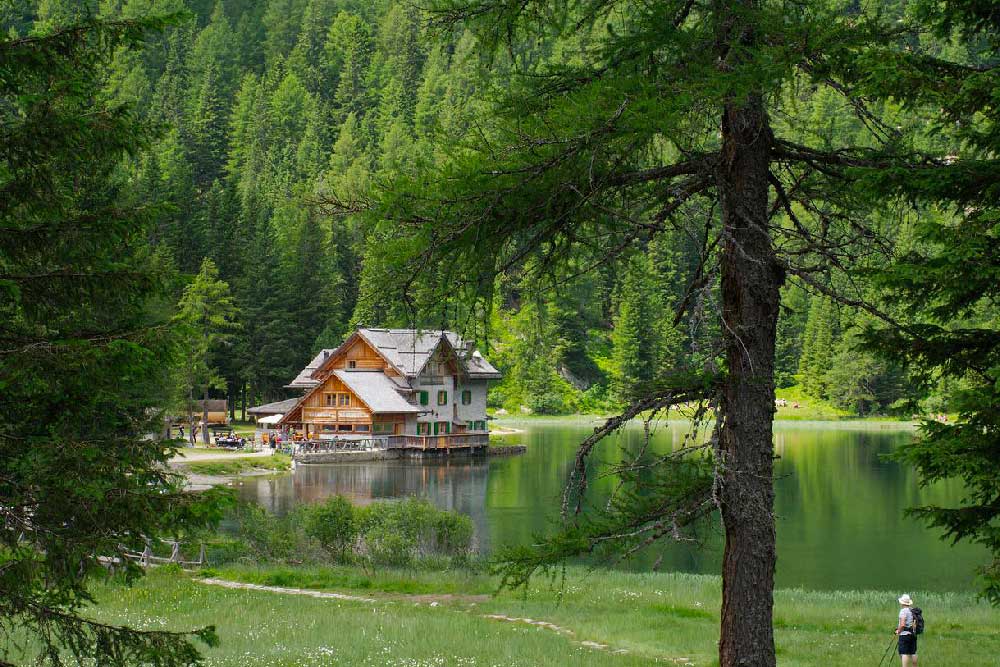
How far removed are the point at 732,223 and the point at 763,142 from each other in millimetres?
658

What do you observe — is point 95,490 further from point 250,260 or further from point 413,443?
point 250,260

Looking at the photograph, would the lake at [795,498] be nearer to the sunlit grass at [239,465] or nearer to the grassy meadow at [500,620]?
the sunlit grass at [239,465]

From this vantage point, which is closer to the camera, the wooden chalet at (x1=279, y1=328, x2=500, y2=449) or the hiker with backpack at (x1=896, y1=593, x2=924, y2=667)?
the hiker with backpack at (x1=896, y1=593, x2=924, y2=667)

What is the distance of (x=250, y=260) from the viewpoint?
2844 inches

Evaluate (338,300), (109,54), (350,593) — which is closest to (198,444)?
(338,300)

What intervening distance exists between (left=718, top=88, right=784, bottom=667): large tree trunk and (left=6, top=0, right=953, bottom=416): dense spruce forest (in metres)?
0.31

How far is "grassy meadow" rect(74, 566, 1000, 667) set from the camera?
13.3 meters

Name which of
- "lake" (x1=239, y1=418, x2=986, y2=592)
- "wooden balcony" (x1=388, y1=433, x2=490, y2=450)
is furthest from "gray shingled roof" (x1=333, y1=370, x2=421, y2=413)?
"lake" (x1=239, y1=418, x2=986, y2=592)

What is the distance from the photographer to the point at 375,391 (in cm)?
6231

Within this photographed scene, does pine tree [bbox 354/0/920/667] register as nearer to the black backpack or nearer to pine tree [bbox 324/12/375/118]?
the black backpack

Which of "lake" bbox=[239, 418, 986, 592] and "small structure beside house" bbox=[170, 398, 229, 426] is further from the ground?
"small structure beside house" bbox=[170, 398, 229, 426]

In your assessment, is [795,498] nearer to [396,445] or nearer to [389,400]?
[396,445]

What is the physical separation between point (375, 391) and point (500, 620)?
4610 cm

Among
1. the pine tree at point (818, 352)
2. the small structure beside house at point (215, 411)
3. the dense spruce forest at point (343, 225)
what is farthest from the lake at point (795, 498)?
the small structure beside house at point (215, 411)
